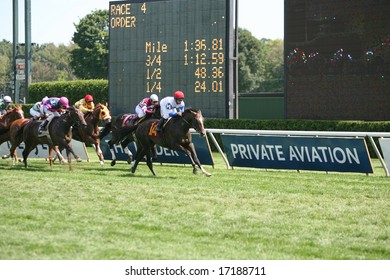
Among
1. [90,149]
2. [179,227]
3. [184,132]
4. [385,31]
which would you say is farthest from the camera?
[90,149]

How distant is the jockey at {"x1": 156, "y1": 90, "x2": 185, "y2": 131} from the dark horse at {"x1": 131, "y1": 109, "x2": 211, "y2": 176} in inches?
4.0

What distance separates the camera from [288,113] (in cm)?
1997

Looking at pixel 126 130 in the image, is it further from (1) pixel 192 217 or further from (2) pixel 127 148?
(1) pixel 192 217

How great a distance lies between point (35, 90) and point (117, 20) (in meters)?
11.5

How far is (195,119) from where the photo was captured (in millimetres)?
13383

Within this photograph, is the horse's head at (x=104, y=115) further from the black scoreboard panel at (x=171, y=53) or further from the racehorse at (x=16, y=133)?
the black scoreboard panel at (x=171, y=53)

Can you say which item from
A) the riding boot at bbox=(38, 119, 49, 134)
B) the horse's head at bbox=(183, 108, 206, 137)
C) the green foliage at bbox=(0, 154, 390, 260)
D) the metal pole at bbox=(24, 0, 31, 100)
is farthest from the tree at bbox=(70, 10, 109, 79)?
the green foliage at bbox=(0, 154, 390, 260)

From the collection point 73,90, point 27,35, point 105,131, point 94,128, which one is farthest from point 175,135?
point 73,90

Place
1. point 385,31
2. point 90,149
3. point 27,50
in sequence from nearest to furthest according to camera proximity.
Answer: point 385,31 < point 90,149 < point 27,50

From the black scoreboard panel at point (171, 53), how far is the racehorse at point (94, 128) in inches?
133

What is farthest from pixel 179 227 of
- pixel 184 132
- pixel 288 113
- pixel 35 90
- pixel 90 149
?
pixel 35 90

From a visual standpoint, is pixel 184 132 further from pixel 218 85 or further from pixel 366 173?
pixel 218 85

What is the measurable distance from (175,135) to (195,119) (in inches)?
24.2

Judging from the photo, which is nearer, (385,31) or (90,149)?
(385,31)
